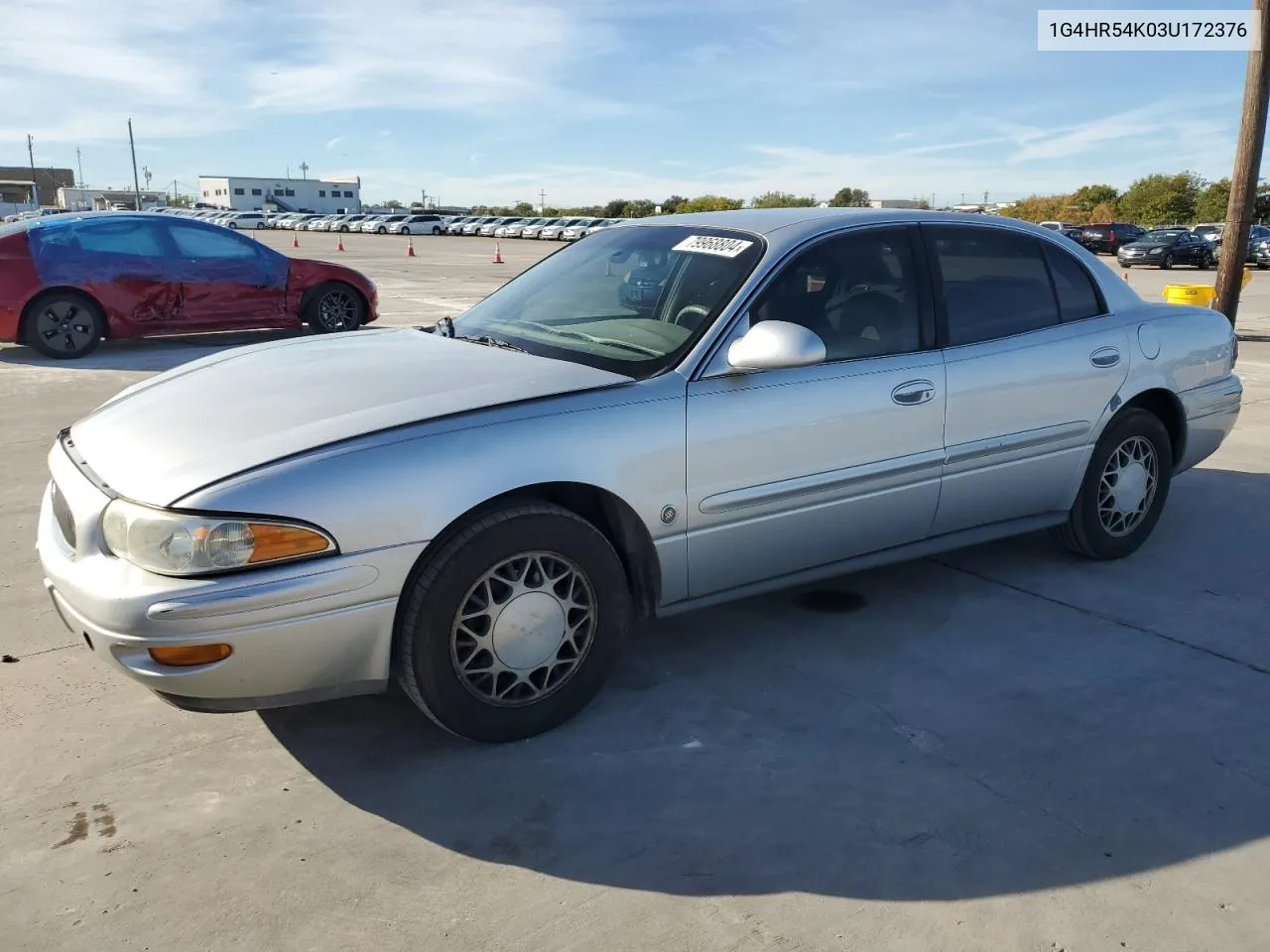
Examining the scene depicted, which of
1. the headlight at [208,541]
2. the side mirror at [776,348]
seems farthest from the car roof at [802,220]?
the headlight at [208,541]

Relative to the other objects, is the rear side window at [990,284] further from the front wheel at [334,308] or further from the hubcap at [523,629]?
the front wheel at [334,308]

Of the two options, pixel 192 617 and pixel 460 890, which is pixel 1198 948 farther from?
pixel 192 617

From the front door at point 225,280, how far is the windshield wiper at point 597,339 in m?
7.44

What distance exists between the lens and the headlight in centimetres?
260

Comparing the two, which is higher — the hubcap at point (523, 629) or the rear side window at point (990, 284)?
the rear side window at point (990, 284)

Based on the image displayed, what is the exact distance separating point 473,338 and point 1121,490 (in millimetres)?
2903

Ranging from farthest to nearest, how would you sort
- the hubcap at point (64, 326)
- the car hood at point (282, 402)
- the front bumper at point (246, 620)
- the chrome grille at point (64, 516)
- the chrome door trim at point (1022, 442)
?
the hubcap at point (64, 326), the chrome door trim at point (1022, 442), the chrome grille at point (64, 516), the car hood at point (282, 402), the front bumper at point (246, 620)

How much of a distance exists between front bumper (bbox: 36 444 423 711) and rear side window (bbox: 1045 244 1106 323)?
9.98ft

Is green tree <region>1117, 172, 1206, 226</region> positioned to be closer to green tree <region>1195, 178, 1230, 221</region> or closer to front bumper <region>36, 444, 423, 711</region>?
green tree <region>1195, 178, 1230, 221</region>

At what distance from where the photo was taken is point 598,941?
2309mm

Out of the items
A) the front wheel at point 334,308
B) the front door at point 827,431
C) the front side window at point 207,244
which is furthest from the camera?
the front wheel at point 334,308

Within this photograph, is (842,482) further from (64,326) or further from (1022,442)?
(64,326)

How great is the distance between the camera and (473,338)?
3.92m

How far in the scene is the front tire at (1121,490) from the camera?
455cm
